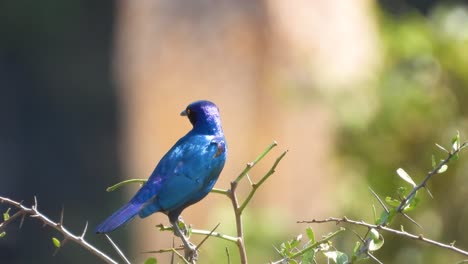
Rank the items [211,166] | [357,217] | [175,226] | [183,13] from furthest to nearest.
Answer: [183,13]
[357,217]
[211,166]
[175,226]

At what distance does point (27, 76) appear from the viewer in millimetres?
8703

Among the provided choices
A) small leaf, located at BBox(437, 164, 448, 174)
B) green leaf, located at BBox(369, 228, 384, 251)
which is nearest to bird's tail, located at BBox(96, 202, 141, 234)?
green leaf, located at BBox(369, 228, 384, 251)

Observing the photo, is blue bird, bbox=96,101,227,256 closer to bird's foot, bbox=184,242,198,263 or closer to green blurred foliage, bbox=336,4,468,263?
bird's foot, bbox=184,242,198,263

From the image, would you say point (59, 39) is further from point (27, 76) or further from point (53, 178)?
point (53, 178)

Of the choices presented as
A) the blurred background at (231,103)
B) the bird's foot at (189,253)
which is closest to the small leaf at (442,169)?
the bird's foot at (189,253)

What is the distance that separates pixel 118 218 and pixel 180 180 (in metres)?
0.28

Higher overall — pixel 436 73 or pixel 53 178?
pixel 436 73

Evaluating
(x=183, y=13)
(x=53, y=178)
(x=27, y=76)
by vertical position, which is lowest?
(x=53, y=178)

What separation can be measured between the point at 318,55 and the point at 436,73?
6.43 feet

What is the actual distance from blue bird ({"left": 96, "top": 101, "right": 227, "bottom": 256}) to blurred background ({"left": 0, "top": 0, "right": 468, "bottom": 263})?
10.2 feet

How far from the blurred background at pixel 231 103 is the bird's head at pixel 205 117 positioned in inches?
115

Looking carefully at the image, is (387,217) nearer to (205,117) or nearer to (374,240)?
(374,240)

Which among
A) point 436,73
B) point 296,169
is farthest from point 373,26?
point 436,73

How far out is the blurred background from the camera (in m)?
6.36
